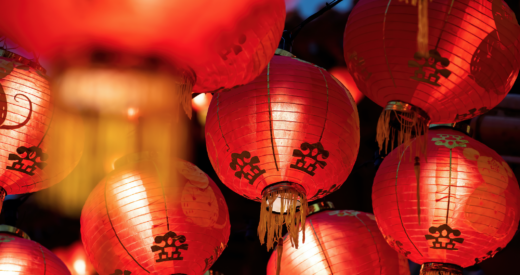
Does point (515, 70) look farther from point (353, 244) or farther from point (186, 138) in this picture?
point (186, 138)

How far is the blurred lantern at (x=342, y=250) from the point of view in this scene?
1.97 m

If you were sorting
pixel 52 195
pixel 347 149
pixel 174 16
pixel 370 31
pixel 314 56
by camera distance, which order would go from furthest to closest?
pixel 52 195 < pixel 314 56 < pixel 347 149 < pixel 370 31 < pixel 174 16

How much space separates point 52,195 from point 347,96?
289 cm

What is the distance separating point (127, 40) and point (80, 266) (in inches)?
124

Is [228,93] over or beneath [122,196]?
over

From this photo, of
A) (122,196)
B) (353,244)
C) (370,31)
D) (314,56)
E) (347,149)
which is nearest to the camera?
(370,31)

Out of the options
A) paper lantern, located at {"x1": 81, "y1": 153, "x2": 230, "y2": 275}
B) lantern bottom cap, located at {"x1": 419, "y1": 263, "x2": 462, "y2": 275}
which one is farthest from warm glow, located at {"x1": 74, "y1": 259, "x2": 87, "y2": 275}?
lantern bottom cap, located at {"x1": 419, "y1": 263, "x2": 462, "y2": 275}

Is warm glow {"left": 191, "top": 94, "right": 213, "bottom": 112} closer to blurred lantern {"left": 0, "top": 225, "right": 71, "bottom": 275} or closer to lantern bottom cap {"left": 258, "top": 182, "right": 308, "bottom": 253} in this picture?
blurred lantern {"left": 0, "top": 225, "right": 71, "bottom": 275}

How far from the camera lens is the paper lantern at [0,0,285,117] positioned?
790 mm

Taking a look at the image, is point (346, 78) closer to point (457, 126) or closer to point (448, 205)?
point (457, 126)

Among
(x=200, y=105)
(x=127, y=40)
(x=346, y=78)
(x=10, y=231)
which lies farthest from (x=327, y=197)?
(x=127, y=40)

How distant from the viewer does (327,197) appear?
3.53 meters

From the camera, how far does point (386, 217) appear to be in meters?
1.87

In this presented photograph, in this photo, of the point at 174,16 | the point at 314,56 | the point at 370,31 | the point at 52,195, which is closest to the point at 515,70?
the point at 370,31
